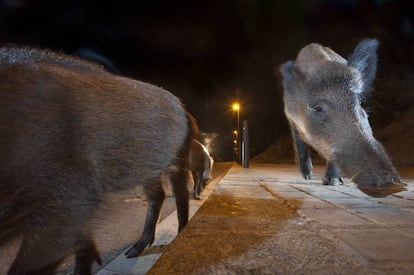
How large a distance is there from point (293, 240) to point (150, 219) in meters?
1.72

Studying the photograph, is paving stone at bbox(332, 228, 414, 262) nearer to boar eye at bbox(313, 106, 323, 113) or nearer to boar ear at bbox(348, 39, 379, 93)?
boar eye at bbox(313, 106, 323, 113)

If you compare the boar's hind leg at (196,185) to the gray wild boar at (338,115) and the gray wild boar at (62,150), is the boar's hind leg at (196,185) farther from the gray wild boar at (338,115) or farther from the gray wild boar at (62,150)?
the gray wild boar at (62,150)

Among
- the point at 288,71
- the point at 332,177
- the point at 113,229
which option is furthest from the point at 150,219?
the point at 288,71

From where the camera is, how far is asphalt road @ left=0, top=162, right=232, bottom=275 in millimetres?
1900

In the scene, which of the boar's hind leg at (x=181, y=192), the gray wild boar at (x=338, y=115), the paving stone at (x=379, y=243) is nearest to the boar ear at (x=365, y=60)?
the gray wild boar at (x=338, y=115)

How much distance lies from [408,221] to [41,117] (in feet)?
6.35

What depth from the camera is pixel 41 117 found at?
1473mm

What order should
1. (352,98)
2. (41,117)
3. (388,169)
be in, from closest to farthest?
(41,117) → (388,169) → (352,98)

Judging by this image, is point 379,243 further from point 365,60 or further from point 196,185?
point 196,185

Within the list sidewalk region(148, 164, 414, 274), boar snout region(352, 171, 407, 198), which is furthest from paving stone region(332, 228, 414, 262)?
boar snout region(352, 171, 407, 198)

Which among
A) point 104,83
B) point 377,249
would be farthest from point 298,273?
point 104,83

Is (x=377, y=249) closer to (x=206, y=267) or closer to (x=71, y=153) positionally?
(x=206, y=267)

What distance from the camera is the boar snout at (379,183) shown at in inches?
78.9

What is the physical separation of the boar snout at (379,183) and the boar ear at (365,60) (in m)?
1.70
